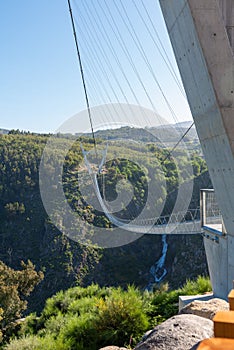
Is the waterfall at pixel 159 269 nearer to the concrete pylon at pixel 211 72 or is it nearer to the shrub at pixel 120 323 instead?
the shrub at pixel 120 323

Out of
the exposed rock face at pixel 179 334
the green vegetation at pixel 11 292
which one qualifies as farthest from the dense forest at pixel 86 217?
the exposed rock face at pixel 179 334

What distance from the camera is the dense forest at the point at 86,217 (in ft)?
54.4

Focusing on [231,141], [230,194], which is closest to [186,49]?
[231,141]

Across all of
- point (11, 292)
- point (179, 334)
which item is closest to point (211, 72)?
point (179, 334)

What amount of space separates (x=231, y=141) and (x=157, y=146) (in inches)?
870

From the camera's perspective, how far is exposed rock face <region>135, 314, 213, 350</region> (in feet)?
4.11

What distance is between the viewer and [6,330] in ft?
22.4

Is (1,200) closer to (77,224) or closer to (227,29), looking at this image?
(77,224)

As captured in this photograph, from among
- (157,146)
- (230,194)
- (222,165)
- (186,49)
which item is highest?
(157,146)

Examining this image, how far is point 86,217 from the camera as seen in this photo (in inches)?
778

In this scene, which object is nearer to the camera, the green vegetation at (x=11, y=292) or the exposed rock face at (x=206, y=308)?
the exposed rock face at (x=206, y=308)

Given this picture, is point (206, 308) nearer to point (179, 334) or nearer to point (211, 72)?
point (179, 334)

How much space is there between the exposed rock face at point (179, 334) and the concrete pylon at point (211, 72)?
742mm

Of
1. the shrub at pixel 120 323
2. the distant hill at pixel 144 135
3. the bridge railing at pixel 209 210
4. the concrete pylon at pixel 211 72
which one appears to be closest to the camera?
the concrete pylon at pixel 211 72
